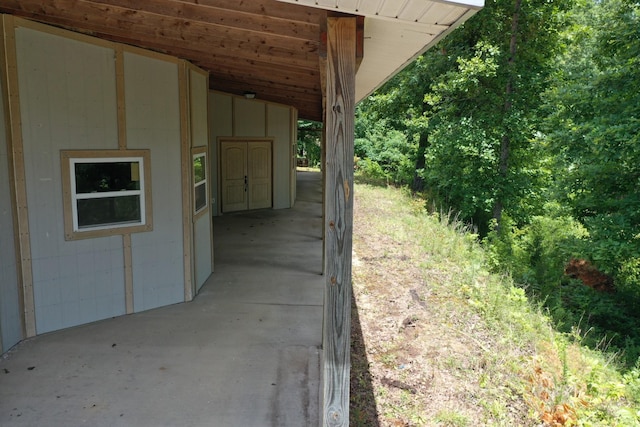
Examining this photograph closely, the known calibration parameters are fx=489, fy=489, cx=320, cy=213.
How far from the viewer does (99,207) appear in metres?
5.39

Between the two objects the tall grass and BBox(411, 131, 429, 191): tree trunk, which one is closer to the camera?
the tall grass

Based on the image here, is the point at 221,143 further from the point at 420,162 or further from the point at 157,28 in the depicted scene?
the point at 420,162

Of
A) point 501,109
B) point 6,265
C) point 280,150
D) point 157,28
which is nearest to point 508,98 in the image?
point 501,109

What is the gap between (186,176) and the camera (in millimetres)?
6152

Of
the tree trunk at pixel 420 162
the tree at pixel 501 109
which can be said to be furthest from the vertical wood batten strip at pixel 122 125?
the tree trunk at pixel 420 162

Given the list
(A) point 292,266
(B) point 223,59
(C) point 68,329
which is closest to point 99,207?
(C) point 68,329

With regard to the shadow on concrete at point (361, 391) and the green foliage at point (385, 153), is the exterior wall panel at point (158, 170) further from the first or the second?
the green foliage at point (385, 153)

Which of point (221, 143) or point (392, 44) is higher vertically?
point (392, 44)

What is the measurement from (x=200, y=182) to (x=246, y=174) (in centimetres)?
573

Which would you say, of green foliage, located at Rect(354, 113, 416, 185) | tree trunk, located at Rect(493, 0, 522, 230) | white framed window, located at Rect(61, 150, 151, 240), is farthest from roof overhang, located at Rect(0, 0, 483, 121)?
green foliage, located at Rect(354, 113, 416, 185)

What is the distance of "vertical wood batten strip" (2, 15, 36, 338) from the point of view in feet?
14.9

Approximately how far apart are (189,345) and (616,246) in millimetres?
7066

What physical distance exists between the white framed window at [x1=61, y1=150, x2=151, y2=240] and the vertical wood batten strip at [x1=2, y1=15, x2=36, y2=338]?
388 mm

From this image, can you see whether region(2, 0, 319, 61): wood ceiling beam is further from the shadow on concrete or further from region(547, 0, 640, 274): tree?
region(547, 0, 640, 274): tree
